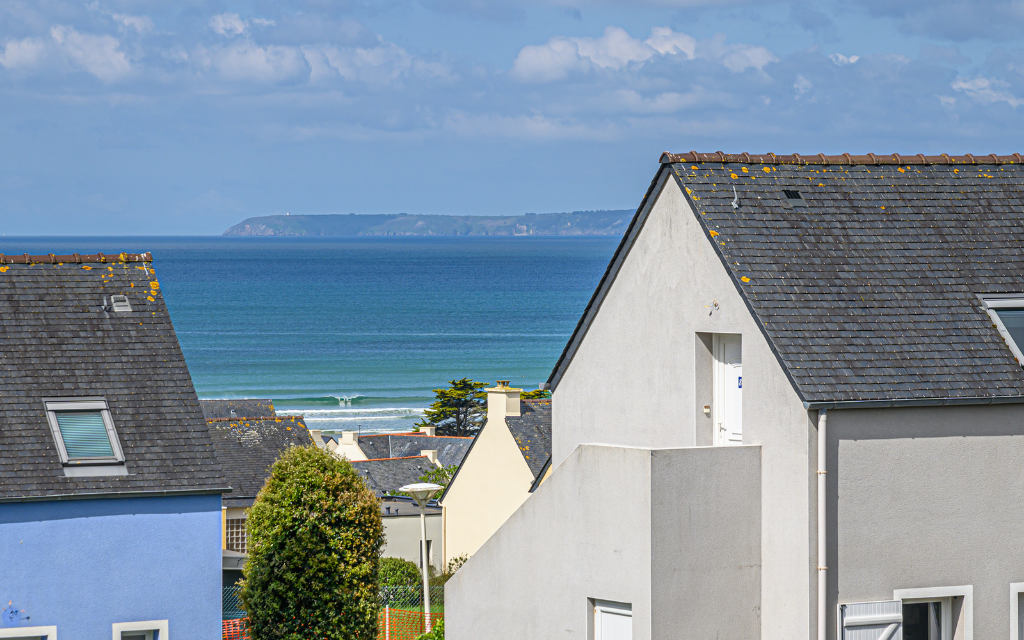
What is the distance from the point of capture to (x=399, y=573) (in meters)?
41.0

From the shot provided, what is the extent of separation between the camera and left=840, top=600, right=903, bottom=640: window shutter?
525 inches

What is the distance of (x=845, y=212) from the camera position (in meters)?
15.6

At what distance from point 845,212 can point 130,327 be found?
430 inches

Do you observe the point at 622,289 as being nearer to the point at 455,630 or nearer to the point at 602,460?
the point at 602,460

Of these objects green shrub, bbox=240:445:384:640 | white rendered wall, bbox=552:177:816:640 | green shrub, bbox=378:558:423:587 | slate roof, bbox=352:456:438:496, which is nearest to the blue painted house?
green shrub, bbox=240:445:384:640

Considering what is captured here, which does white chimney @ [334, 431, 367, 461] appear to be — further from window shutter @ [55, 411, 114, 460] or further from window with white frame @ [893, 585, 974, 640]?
window with white frame @ [893, 585, 974, 640]

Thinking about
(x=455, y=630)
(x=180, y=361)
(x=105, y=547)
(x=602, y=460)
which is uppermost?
(x=180, y=361)

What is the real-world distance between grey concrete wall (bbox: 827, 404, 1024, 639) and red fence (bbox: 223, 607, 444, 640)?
14690 mm

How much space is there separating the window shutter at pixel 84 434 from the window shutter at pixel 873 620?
34.7ft

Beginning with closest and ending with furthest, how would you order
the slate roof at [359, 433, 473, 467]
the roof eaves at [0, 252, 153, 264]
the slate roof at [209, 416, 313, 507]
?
the roof eaves at [0, 252, 153, 264] → the slate roof at [209, 416, 313, 507] → the slate roof at [359, 433, 473, 467]

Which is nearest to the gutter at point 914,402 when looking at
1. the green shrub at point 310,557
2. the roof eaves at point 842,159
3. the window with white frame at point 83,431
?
the roof eaves at point 842,159

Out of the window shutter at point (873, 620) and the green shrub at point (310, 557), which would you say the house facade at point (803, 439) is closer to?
the window shutter at point (873, 620)

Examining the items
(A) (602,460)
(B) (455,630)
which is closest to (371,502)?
(B) (455,630)

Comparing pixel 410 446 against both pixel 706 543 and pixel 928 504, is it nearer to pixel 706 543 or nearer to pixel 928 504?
pixel 706 543
